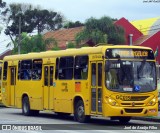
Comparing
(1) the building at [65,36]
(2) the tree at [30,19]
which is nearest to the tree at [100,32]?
(1) the building at [65,36]

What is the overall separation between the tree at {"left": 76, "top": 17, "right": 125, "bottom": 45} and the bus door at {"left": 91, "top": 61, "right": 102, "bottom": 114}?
42362 mm

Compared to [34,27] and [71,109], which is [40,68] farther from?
[34,27]

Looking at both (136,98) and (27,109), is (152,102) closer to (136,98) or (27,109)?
(136,98)

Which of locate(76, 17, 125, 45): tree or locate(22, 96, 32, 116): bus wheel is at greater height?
locate(76, 17, 125, 45): tree

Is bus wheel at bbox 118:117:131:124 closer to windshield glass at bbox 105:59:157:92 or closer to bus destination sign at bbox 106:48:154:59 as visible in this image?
windshield glass at bbox 105:59:157:92

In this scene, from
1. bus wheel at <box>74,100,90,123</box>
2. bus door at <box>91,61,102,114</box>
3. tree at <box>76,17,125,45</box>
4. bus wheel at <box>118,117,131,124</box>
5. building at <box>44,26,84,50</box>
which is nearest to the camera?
bus door at <box>91,61,102,114</box>

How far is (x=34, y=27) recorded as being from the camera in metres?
105

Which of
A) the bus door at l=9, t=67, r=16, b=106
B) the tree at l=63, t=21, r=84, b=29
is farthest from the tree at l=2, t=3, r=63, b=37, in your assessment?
the bus door at l=9, t=67, r=16, b=106

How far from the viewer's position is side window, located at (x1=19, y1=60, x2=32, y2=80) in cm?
2842

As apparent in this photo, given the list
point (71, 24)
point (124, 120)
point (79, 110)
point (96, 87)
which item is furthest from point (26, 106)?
point (71, 24)

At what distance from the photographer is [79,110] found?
23.5 metres

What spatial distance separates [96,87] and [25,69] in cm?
732

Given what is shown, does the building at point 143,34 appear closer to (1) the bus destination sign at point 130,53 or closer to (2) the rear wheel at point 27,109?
(2) the rear wheel at point 27,109

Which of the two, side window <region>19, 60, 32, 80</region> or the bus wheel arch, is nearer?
the bus wheel arch
